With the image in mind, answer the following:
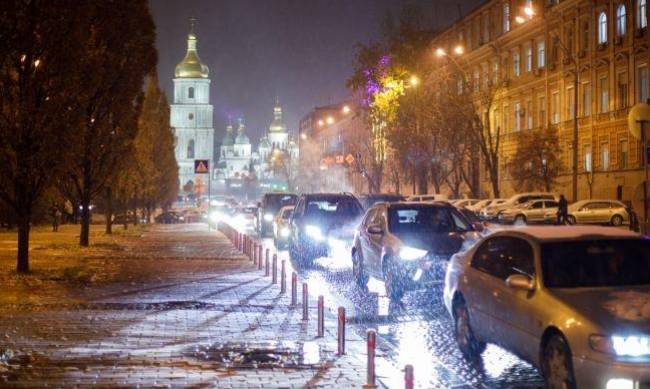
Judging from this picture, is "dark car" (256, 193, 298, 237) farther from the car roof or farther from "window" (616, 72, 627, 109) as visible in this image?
the car roof

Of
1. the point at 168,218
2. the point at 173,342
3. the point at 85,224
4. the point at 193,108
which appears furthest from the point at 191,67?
the point at 173,342

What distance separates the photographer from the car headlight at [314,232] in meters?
25.5

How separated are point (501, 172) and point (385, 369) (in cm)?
5969

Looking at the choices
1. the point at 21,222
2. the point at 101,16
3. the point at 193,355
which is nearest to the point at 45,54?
the point at 21,222

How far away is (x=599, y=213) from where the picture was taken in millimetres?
46781

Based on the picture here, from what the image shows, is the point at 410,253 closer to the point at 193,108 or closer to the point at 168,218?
the point at 168,218

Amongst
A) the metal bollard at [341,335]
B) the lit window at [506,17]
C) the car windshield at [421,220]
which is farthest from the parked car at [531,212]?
the metal bollard at [341,335]

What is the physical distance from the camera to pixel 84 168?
34.0m

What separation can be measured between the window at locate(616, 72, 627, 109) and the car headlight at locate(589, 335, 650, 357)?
46333 millimetres

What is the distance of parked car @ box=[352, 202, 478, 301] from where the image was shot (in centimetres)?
1614

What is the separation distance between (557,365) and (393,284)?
799cm

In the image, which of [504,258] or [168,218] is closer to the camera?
[504,258]

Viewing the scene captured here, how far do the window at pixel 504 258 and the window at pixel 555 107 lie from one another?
50211 mm

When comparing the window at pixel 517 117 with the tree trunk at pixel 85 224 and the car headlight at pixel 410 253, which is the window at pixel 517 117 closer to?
the tree trunk at pixel 85 224
